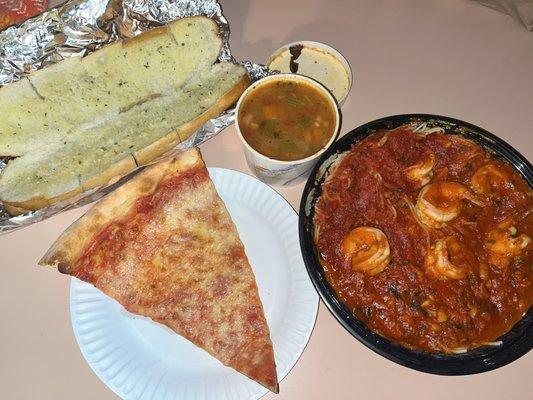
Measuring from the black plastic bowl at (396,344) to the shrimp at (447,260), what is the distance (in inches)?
9.2

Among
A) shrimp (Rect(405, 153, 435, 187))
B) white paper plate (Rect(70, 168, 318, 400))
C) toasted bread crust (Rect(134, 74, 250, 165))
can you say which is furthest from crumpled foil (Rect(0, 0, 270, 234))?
shrimp (Rect(405, 153, 435, 187))

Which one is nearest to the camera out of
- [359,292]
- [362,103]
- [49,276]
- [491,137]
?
[359,292]

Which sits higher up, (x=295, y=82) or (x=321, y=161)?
(x=295, y=82)

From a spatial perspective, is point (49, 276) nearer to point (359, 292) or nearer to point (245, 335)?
point (245, 335)

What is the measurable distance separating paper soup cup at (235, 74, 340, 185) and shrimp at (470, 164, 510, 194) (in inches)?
19.5

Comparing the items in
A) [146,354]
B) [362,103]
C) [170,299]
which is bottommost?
[146,354]

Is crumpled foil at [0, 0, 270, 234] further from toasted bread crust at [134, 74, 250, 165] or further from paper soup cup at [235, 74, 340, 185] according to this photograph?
paper soup cup at [235, 74, 340, 185]

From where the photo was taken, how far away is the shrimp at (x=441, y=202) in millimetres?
1504

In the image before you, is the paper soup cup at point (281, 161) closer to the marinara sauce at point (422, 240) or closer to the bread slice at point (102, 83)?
the marinara sauce at point (422, 240)

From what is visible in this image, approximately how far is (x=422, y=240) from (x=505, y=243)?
0.25 metres

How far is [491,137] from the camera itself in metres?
1.62

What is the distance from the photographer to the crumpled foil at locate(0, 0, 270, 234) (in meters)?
1.84

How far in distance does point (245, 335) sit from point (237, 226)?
16.1 inches

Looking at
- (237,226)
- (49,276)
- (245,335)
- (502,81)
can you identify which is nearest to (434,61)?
(502,81)
